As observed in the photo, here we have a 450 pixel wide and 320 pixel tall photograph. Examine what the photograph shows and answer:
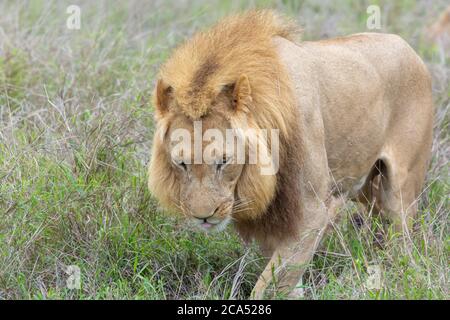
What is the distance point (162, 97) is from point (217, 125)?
0.34 meters

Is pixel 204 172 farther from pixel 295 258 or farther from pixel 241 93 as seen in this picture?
pixel 295 258

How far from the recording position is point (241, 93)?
441cm

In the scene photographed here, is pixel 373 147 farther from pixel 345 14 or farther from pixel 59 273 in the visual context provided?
pixel 345 14

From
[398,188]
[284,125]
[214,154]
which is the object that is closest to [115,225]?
[214,154]

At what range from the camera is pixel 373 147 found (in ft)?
17.9

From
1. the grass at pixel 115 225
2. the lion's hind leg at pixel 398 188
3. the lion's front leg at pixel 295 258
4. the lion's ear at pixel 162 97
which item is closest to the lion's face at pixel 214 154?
the lion's ear at pixel 162 97

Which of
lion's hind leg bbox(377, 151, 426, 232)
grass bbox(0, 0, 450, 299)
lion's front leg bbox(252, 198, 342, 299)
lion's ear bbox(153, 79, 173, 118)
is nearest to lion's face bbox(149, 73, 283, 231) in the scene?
lion's ear bbox(153, 79, 173, 118)

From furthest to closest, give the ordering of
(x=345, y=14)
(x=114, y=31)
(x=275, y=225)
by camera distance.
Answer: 1. (x=345, y=14)
2. (x=114, y=31)
3. (x=275, y=225)

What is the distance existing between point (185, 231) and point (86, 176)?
0.64 metres

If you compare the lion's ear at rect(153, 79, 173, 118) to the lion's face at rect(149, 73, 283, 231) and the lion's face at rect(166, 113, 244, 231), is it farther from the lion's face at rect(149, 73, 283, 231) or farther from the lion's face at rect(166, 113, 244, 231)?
the lion's face at rect(166, 113, 244, 231)

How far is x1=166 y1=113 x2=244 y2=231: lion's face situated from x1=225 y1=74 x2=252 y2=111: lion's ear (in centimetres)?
10

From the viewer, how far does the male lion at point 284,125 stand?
4438 millimetres
